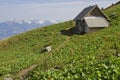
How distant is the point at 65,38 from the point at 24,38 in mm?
22012

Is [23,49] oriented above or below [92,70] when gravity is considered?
below

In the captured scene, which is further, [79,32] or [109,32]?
[79,32]

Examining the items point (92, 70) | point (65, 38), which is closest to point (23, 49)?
point (65, 38)

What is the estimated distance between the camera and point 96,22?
2982 inches

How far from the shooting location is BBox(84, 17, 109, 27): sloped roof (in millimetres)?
74625

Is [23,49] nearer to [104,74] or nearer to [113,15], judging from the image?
[113,15]

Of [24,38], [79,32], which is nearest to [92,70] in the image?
[79,32]

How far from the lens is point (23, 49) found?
7656cm

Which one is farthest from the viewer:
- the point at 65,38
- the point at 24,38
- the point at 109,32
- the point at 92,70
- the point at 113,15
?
the point at 24,38

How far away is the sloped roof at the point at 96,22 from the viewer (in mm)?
74625

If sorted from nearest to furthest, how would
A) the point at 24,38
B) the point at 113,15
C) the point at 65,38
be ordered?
the point at 65,38, the point at 113,15, the point at 24,38

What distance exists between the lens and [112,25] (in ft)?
244

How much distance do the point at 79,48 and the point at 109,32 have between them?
1068 centimetres

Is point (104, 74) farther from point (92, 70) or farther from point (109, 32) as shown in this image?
point (109, 32)
